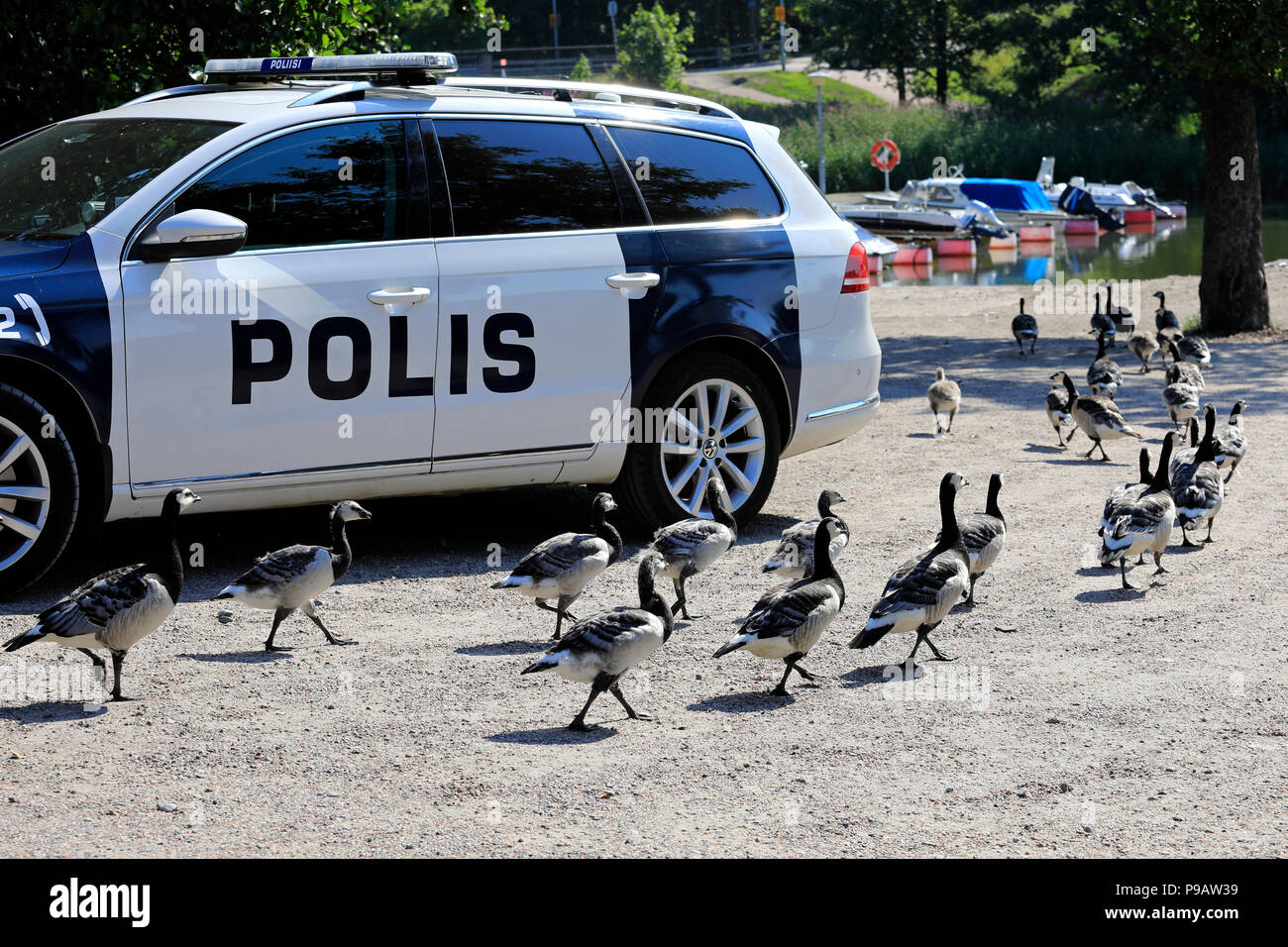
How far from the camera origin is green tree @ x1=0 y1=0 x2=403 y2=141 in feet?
41.2

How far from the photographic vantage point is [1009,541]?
30.9ft

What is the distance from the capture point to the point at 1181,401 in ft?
44.1

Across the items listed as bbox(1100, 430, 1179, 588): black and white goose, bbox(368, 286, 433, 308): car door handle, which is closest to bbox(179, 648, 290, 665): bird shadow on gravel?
bbox(368, 286, 433, 308): car door handle

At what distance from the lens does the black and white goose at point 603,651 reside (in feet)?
19.6

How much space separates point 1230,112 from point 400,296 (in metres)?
14.7

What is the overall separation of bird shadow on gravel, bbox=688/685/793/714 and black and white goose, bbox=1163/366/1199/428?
8147 mm

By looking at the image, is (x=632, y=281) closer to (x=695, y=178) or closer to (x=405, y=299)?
(x=695, y=178)

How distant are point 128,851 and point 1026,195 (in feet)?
170

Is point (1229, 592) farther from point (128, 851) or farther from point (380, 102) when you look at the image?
point (128, 851)

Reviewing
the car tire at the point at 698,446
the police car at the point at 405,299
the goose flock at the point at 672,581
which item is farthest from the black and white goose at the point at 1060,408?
the car tire at the point at 698,446

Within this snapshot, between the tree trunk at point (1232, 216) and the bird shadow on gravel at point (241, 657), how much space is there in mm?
15454

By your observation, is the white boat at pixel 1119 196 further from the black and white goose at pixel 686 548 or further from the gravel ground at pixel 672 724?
the black and white goose at pixel 686 548

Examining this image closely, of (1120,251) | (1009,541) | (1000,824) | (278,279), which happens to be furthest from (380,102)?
(1120,251)

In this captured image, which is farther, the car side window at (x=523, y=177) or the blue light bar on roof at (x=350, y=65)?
the blue light bar on roof at (x=350, y=65)
